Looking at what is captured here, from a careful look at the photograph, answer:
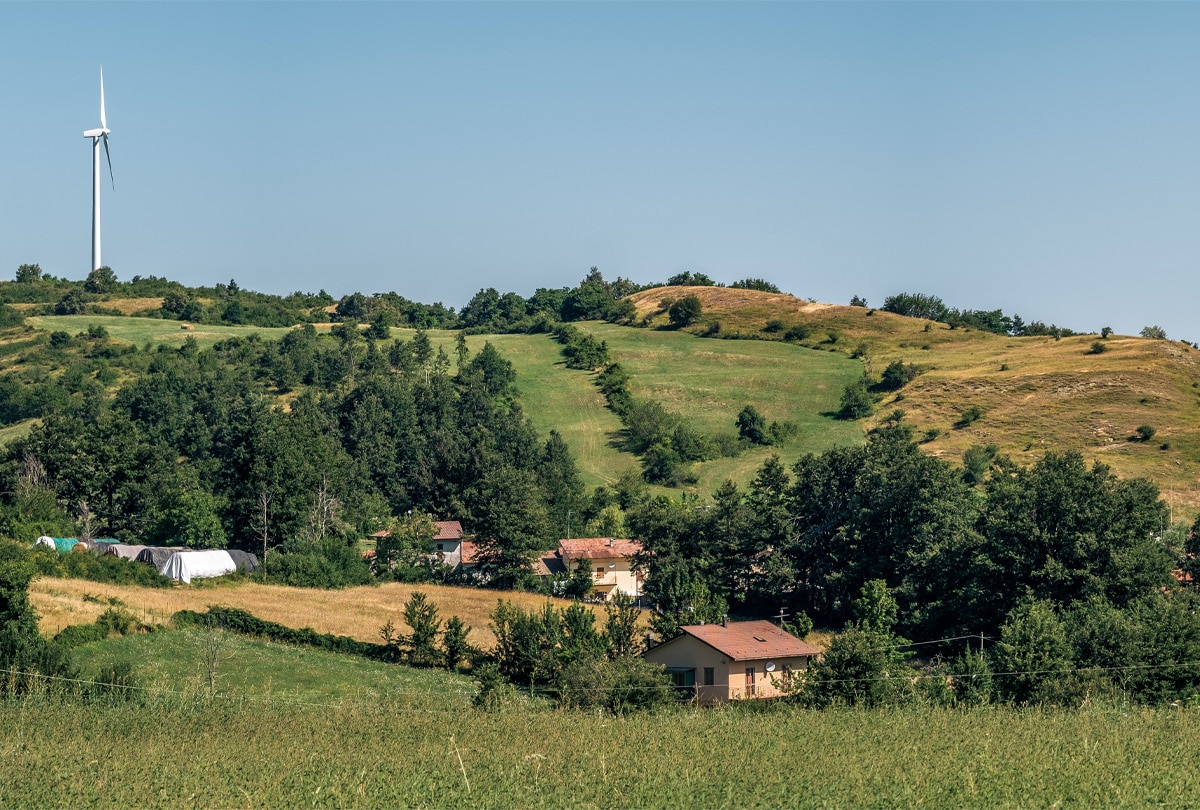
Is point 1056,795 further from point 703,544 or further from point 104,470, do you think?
point 104,470

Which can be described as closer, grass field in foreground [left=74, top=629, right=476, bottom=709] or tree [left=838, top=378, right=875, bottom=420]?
grass field in foreground [left=74, top=629, right=476, bottom=709]

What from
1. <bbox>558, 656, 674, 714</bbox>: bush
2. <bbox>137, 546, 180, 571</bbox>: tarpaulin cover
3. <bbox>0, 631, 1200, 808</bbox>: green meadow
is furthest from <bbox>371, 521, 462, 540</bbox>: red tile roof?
<bbox>0, 631, 1200, 808</bbox>: green meadow

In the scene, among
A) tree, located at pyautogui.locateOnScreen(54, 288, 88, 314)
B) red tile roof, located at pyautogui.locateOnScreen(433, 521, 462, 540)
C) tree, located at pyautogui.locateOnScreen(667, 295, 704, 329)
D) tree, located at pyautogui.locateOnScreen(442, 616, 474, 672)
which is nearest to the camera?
tree, located at pyautogui.locateOnScreen(442, 616, 474, 672)

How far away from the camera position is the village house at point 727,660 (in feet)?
153

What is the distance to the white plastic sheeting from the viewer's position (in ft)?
204

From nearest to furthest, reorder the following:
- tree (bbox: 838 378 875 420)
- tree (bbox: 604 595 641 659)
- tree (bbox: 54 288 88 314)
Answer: tree (bbox: 604 595 641 659) < tree (bbox: 838 378 875 420) < tree (bbox: 54 288 88 314)

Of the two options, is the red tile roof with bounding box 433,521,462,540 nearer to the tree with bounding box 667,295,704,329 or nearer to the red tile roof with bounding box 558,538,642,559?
the red tile roof with bounding box 558,538,642,559

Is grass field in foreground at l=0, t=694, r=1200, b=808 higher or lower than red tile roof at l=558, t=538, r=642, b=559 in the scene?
higher

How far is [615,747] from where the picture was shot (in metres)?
20.1

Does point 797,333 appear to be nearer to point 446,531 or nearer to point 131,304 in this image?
point 446,531

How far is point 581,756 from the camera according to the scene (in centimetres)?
1952

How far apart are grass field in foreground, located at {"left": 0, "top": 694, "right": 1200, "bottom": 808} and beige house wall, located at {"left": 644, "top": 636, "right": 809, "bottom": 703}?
21889mm

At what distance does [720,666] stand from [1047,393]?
226 ft

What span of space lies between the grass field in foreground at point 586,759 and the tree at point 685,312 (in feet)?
397
